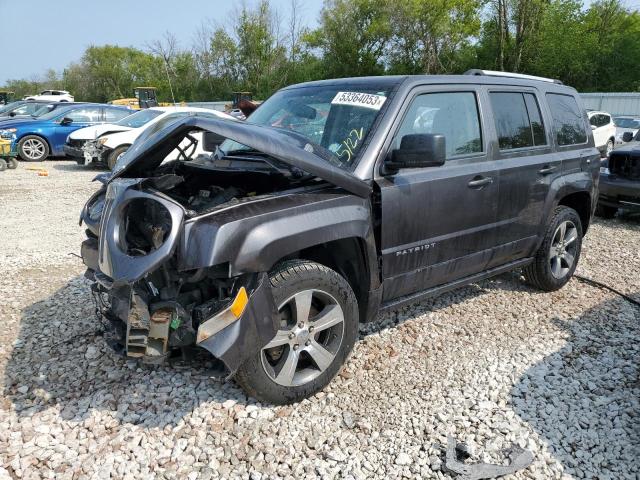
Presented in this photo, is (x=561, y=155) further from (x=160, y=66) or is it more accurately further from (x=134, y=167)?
(x=160, y=66)

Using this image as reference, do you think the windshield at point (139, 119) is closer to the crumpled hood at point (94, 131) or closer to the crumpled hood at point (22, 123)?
the crumpled hood at point (94, 131)

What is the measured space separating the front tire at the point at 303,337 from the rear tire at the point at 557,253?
7.82ft

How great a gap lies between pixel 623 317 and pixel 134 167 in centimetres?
412

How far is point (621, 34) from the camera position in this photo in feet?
126

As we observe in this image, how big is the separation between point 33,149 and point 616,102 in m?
27.0

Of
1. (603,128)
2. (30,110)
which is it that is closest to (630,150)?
(603,128)

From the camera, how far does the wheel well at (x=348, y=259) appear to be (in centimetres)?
312

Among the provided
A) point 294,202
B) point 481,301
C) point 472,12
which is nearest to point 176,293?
point 294,202

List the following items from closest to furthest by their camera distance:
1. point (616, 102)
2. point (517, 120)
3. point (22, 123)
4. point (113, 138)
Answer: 1. point (517, 120)
2. point (113, 138)
3. point (22, 123)
4. point (616, 102)

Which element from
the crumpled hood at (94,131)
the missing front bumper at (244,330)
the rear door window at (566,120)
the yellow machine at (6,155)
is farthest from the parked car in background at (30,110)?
the missing front bumper at (244,330)

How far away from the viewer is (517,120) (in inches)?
163

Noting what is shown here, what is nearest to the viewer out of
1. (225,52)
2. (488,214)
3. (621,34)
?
(488,214)

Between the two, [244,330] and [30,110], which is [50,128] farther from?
[244,330]

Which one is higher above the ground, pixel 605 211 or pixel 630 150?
pixel 630 150
